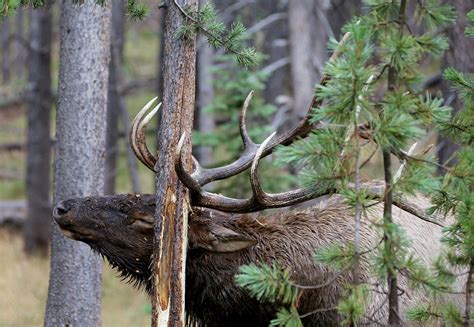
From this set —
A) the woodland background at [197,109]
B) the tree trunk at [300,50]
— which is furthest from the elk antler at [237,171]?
the tree trunk at [300,50]

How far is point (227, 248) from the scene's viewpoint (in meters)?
6.02

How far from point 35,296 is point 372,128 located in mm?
9078

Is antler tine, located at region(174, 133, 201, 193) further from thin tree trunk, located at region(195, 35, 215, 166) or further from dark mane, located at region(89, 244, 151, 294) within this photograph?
thin tree trunk, located at region(195, 35, 215, 166)

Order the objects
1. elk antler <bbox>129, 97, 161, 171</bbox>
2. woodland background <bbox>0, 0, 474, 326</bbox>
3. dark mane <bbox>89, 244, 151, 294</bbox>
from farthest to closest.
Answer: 1. woodland background <bbox>0, 0, 474, 326</bbox>
2. elk antler <bbox>129, 97, 161, 171</bbox>
3. dark mane <bbox>89, 244, 151, 294</bbox>

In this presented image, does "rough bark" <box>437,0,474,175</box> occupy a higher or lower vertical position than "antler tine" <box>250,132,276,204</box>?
higher

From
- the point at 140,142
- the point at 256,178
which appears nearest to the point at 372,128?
the point at 256,178

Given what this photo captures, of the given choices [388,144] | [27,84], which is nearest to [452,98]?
[388,144]

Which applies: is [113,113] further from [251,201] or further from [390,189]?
[390,189]

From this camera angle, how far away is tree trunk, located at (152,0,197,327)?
543 cm

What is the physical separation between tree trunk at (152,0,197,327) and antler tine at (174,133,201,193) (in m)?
0.06

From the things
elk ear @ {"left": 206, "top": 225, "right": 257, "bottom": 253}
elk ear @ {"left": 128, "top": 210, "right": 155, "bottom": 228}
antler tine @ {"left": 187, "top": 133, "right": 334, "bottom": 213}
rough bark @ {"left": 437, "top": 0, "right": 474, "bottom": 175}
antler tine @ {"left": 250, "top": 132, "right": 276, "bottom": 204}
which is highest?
rough bark @ {"left": 437, "top": 0, "right": 474, "bottom": 175}

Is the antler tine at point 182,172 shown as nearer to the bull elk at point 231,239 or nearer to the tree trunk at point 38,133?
the bull elk at point 231,239

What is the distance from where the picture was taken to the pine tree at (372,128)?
411 centimetres

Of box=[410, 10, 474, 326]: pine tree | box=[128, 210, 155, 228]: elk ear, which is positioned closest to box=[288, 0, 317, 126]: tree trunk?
box=[128, 210, 155, 228]: elk ear
